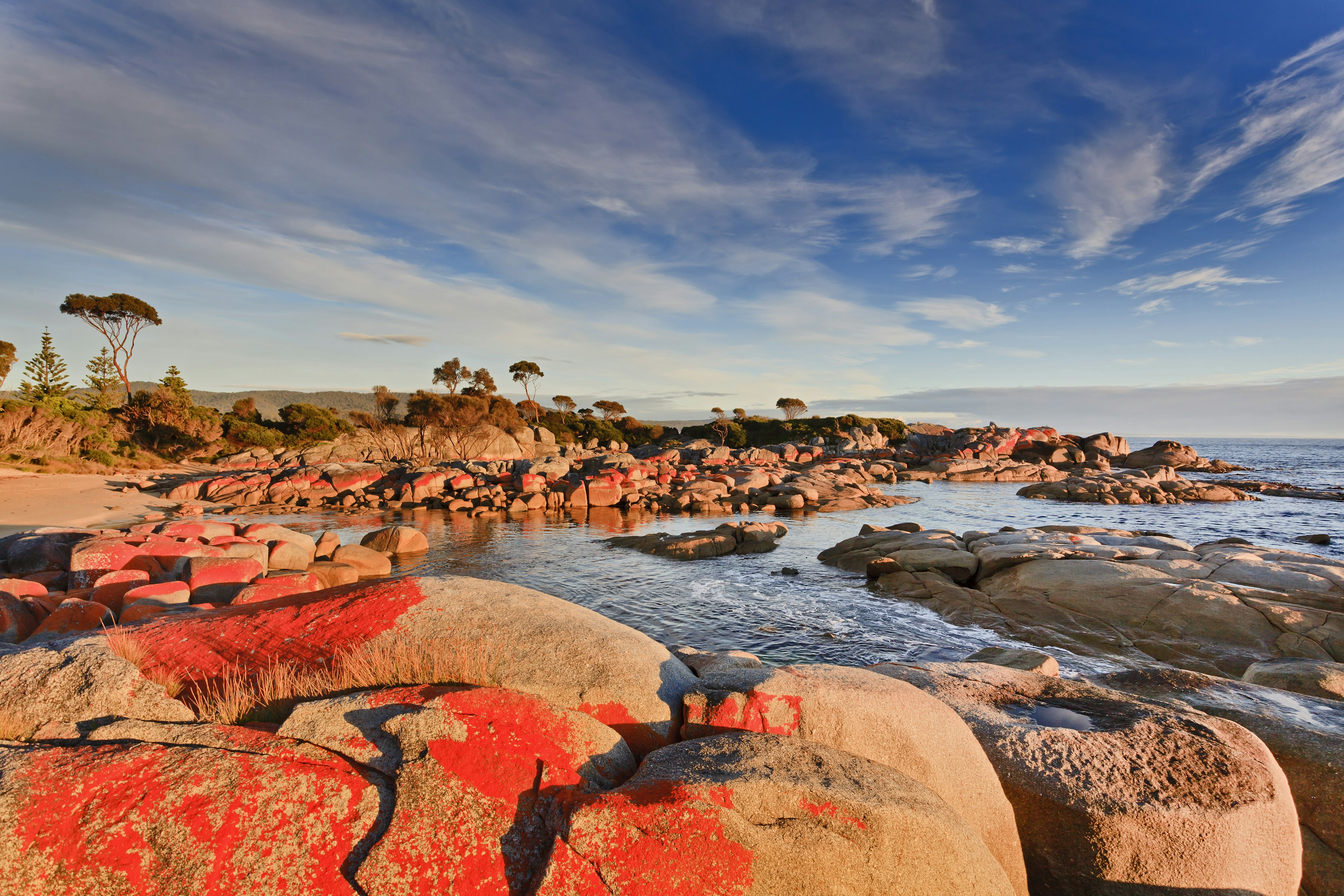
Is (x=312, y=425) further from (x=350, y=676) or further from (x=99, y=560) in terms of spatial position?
(x=350, y=676)

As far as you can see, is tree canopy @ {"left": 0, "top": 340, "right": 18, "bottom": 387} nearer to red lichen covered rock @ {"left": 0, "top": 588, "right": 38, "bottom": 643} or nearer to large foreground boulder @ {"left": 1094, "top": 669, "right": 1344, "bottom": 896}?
red lichen covered rock @ {"left": 0, "top": 588, "right": 38, "bottom": 643}

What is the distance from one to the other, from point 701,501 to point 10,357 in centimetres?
4538

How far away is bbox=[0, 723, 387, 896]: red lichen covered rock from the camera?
2.72 metres

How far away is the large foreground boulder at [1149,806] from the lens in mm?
3926

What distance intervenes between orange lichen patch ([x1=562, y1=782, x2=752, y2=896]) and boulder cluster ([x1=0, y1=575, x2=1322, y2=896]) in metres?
0.01

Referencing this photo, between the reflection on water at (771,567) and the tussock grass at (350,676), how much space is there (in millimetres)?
3058

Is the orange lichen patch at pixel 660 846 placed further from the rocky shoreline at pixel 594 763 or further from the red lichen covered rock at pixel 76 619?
the red lichen covered rock at pixel 76 619

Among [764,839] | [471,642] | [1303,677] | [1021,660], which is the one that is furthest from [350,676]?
[1303,677]

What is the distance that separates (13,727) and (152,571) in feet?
35.1

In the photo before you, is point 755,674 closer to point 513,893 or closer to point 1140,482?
point 513,893

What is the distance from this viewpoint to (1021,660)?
852 centimetres

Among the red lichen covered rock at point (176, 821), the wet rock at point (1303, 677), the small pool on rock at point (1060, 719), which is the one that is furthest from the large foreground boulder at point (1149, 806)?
the red lichen covered rock at point (176, 821)

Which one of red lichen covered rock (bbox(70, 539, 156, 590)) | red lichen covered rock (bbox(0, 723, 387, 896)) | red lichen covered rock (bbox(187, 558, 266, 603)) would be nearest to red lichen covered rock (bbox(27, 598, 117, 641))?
red lichen covered rock (bbox(187, 558, 266, 603))

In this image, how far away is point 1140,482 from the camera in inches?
1784
